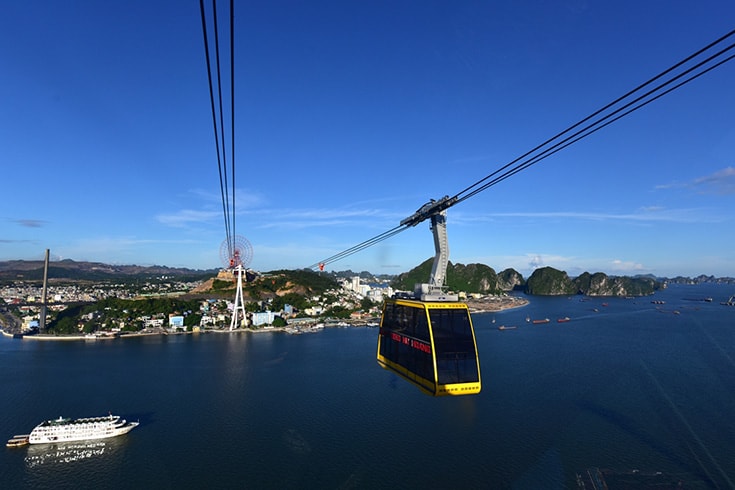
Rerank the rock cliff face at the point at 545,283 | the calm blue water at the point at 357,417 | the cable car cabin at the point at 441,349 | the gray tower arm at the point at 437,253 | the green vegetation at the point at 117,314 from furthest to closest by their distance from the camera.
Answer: the rock cliff face at the point at 545,283 < the green vegetation at the point at 117,314 < the calm blue water at the point at 357,417 < the gray tower arm at the point at 437,253 < the cable car cabin at the point at 441,349

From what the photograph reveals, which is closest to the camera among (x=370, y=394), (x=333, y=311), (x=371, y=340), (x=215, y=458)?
(x=215, y=458)

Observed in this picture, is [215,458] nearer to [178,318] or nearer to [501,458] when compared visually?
[501,458]

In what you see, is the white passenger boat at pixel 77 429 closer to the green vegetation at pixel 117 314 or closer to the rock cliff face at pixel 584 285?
the green vegetation at pixel 117 314

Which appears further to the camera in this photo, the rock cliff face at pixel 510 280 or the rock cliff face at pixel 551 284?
the rock cliff face at pixel 510 280

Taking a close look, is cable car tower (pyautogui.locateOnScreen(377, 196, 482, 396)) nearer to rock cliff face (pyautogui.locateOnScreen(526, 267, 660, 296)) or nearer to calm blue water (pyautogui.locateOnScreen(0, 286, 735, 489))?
calm blue water (pyautogui.locateOnScreen(0, 286, 735, 489))

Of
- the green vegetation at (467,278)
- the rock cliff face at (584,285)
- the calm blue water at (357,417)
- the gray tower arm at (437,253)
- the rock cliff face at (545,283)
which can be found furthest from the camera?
the rock cliff face at (584,285)

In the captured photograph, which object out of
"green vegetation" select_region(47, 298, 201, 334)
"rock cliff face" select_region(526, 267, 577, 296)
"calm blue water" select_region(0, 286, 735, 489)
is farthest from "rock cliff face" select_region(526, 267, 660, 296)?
"green vegetation" select_region(47, 298, 201, 334)

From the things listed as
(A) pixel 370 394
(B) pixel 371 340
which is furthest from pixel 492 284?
(A) pixel 370 394

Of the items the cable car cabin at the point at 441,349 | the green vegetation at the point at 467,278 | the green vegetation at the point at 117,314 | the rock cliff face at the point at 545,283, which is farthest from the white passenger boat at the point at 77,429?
the rock cliff face at the point at 545,283
